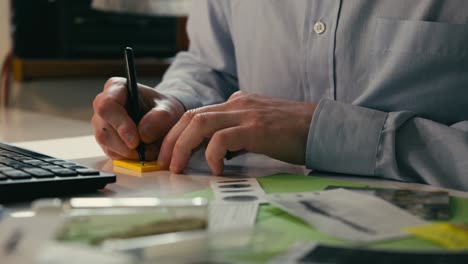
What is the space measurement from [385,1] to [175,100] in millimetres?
328

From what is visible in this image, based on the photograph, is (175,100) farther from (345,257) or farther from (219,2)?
(345,257)

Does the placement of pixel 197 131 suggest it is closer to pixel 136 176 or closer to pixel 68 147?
pixel 136 176

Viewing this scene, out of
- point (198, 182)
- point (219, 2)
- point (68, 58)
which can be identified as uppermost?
point (219, 2)

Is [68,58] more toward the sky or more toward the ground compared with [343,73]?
more toward the ground

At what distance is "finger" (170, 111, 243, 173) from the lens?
2.94 feet

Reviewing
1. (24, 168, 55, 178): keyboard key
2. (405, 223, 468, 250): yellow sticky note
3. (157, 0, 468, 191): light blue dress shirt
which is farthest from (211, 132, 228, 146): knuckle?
(405, 223, 468, 250): yellow sticky note

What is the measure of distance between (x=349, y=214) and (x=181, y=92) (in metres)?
0.59

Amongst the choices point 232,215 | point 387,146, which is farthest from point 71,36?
point 232,215

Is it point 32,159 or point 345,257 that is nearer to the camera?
point 345,257

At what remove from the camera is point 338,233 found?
592mm

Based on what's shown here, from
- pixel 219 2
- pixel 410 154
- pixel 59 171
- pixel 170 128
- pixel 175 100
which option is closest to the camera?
pixel 59 171

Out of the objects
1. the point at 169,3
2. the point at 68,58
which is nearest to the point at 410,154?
the point at 169,3

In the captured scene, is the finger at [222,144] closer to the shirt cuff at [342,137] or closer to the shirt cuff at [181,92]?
the shirt cuff at [342,137]

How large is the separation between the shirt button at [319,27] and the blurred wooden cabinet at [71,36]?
192 cm
